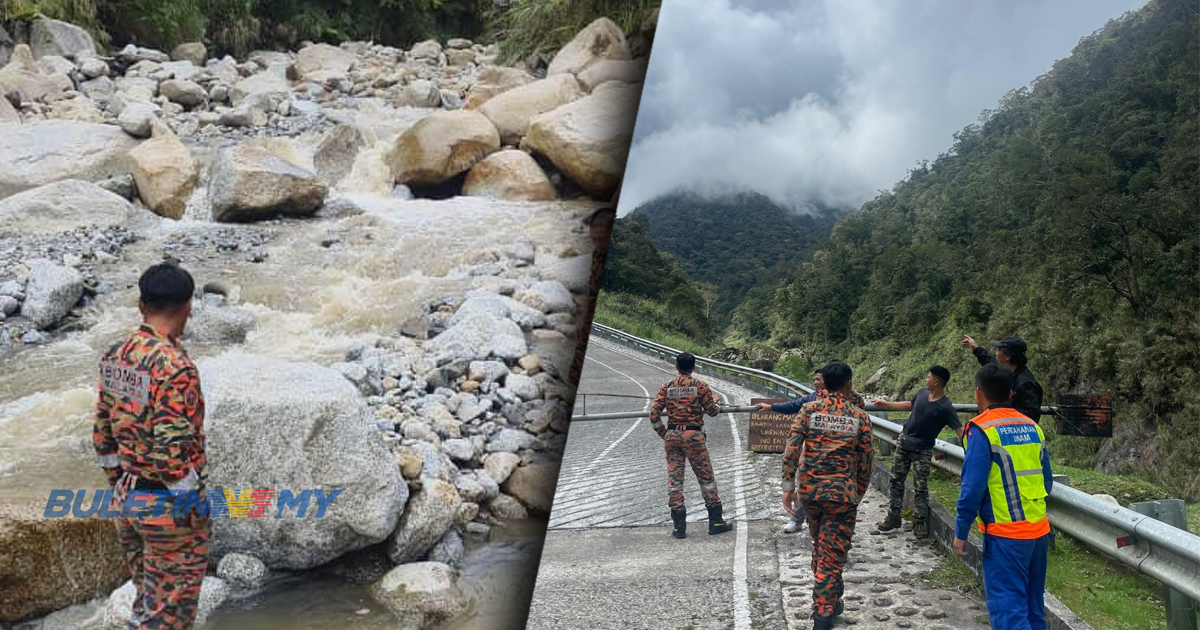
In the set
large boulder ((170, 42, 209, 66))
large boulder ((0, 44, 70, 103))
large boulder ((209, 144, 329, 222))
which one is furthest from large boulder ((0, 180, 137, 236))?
large boulder ((170, 42, 209, 66))

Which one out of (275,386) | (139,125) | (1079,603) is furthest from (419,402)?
(139,125)

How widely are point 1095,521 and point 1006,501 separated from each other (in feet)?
0.80

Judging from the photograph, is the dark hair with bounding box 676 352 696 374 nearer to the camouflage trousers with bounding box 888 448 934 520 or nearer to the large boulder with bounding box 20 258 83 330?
the camouflage trousers with bounding box 888 448 934 520

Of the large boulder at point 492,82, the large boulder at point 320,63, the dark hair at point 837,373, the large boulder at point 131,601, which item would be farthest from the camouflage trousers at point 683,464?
the large boulder at point 320,63

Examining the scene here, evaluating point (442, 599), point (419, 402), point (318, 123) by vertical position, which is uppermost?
point (318, 123)

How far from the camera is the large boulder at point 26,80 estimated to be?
5.10 metres

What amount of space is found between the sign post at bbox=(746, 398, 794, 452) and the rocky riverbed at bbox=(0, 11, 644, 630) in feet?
1.21

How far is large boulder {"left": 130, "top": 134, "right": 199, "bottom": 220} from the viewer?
4.81 metres

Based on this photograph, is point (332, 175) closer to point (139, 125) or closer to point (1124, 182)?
point (139, 125)

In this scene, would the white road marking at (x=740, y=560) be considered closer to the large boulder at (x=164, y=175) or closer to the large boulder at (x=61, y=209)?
the large boulder at (x=61, y=209)

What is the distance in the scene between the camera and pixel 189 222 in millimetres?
4711

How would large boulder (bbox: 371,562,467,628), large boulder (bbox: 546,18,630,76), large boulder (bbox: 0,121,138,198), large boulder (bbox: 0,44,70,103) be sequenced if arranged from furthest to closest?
large boulder (bbox: 0,44,70,103) → large boulder (bbox: 0,121,138,198) → large boulder (bbox: 371,562,467,628) → large boulder (bbox: 546,18,630,76)

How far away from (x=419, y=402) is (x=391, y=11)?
482 centimetres

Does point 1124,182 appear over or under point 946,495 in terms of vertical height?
over
